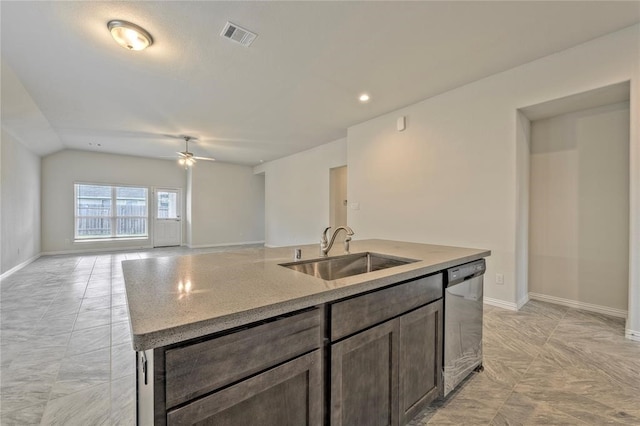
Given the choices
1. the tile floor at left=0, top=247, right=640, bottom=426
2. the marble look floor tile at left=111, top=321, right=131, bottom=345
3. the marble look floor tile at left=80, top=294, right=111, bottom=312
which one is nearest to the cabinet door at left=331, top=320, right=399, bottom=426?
the tile floor at left=0, top=247, right=640, bottom=426

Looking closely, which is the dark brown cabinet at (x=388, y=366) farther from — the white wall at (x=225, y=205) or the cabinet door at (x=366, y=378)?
the white wall at (x=225, y=205)

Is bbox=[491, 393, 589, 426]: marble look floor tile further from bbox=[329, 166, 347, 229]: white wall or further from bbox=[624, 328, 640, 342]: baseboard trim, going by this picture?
bbox=[329, 166, 347, 229]: white wall

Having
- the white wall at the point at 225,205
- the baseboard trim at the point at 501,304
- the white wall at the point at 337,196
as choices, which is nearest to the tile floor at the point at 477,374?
the baseboard trim at the point at 501,304

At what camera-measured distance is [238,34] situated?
2486 millimetres

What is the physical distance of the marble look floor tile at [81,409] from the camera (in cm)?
152

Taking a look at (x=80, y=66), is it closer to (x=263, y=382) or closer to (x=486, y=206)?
(x=263, y=382)

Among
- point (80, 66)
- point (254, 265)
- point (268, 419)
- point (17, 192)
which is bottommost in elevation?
point (268, 419)

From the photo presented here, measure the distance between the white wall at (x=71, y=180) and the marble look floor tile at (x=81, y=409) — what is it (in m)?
7.39

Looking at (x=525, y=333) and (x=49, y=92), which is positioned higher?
(x=49, y=92)

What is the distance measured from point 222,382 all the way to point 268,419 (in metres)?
0.23

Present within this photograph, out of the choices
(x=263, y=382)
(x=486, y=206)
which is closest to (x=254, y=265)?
(x=263, y=382)

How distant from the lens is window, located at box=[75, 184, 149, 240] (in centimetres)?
744

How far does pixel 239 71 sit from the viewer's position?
10.4 ft

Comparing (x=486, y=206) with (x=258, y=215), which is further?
(x=258, y=215)
